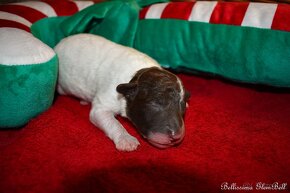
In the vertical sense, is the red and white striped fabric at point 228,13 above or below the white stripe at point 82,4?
above

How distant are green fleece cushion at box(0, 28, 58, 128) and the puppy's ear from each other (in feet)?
1.37

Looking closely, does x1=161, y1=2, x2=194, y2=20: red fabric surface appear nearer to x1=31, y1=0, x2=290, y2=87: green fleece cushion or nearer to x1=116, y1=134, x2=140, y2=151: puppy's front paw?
x1=31, y1=0, x2=290, y2=87: green fleece cushion

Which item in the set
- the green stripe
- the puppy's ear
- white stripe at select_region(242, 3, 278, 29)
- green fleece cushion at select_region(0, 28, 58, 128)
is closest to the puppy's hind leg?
the puppy's ear

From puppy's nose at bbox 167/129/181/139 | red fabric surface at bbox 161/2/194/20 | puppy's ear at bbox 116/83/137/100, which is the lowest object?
puppy's nose at bbox 167/129/181/139

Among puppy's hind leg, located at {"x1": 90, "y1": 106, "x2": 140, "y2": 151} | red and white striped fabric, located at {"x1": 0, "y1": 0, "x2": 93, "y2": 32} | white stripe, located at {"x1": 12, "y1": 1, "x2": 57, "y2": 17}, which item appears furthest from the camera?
white stripe, located at {"x1": 12, "y1": 1, "x2": 57, "y2": 17}

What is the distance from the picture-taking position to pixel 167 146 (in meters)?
1.61

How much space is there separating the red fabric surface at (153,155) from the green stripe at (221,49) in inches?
9.1

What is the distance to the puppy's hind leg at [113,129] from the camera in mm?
1627

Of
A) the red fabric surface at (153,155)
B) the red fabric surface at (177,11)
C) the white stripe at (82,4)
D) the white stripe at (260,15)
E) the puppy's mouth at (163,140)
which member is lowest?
the red fabric surface at (153,155)

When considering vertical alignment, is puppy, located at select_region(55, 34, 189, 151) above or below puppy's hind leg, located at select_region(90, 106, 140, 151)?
above

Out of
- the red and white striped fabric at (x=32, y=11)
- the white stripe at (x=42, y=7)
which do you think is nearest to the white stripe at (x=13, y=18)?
the red and white striped fabric at (x=32, y=11)

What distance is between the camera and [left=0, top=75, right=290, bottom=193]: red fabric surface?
4.55 feet

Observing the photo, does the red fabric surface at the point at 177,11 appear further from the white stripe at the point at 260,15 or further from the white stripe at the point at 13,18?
the white stripe at the point at 13,18

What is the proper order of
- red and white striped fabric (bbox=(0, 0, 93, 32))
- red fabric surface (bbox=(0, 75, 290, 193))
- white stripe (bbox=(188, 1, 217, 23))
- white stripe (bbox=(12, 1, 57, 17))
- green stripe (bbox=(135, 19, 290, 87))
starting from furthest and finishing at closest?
white stripe (bbox=(12, 1, 57, 17)) → white stripe (bbox=(188, 1, 217, 23)) → red and white striped fabric (bbox=(0, 0, 93, 32)) → green stripe (bbox=(135, 19, 290, 87)) → red fabric surface (bbox=(0, 75, 290, 193))
